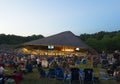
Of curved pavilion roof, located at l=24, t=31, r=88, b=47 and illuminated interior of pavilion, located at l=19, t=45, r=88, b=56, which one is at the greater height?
curved pavilion roof, located at l=24, t=31, r=88, b=47

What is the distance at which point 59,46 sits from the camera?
1622 inches

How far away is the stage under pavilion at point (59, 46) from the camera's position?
134 ft

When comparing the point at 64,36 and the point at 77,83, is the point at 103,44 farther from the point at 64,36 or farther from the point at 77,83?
the point at 77,83

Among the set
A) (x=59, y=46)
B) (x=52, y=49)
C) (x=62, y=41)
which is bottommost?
(x=52, y=49)

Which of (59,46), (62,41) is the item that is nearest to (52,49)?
(59,46)

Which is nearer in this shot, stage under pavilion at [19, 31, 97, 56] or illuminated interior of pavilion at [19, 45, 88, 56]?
stage under pavilion at [19, 31, 97, 56]

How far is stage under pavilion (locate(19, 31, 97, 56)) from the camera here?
134 ft

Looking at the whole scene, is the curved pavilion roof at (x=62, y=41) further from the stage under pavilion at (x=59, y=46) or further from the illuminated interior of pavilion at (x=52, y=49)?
the illuminated interior of pavilion at (x=52, y=49)

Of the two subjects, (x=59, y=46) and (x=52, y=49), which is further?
(x=52, y=49)

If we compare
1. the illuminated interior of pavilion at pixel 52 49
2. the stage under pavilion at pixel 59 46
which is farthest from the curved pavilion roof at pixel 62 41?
the illuminated interior of pavilion at pixel 52 49

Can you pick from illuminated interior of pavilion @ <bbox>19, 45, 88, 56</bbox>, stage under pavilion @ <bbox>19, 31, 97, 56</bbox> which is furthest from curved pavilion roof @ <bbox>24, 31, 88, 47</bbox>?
illuminated interior of pavilion @ <bbox>19, 45, 88, 56</bbox>

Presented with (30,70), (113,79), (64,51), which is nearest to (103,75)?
(113,79)

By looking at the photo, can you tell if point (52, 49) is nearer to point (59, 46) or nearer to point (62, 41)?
point (59, 46)

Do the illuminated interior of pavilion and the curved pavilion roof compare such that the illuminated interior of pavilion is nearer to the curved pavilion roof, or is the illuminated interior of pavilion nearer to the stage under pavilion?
the stage under pavilion
